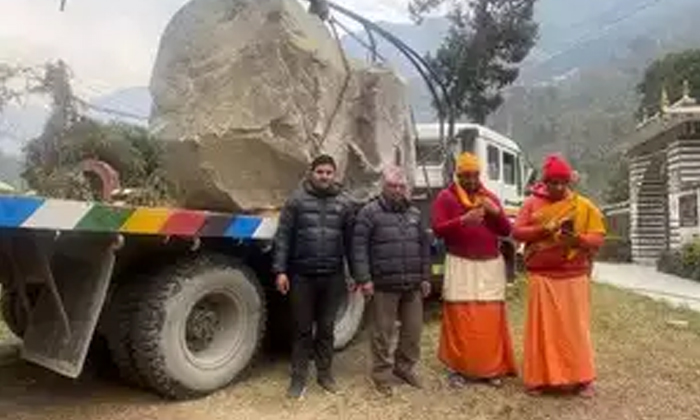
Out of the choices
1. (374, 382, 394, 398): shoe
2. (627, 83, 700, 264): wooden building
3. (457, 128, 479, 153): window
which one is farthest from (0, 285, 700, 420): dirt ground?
(627, 83, 700, 264): wooden building

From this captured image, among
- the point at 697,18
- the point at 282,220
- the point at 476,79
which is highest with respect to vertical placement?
the point at 697,18

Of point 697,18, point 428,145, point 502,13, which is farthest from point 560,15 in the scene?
point 428,145

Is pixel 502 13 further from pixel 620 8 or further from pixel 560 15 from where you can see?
pixel 560 15

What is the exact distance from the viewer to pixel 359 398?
6.35m

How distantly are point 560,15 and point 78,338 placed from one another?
190710 mm

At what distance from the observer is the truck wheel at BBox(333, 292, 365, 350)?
25.0 feet

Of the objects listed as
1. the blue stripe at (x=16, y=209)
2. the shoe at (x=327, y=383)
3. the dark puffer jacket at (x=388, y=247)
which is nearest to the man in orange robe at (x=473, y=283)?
the dark puffer jacket at (x=388, y=247)

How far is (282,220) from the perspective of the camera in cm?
635

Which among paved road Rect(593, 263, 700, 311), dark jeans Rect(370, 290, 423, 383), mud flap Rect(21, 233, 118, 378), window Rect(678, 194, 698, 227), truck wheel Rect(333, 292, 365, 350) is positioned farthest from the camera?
window Rect(678, 194, 698, 227)

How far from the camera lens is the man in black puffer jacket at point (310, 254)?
6.34 metres

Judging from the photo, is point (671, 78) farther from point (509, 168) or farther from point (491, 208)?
point (491, 208)

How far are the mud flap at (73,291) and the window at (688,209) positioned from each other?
16.8 meters

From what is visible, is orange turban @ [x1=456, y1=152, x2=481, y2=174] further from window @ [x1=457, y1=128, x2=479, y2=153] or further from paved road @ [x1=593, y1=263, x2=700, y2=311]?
paved road @ [x1=593, y1=263, x2=700, y2=311]

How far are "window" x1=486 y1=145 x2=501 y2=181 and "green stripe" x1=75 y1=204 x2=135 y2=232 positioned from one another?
7.35 m
